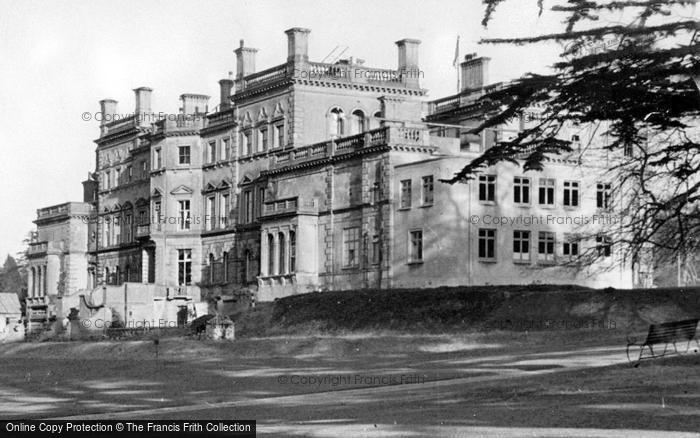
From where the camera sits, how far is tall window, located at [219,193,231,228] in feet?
247

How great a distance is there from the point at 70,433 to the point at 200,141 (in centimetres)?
5803

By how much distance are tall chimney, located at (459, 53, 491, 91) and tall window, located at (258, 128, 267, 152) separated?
11.9m

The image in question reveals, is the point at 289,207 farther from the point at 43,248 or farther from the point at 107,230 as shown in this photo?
the point at 43,248

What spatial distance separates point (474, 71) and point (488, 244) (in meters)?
13.3

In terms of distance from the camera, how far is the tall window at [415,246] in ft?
187

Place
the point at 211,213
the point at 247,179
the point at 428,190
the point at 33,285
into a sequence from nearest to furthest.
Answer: the point at 428,190
the point at 247,179
the point at 211,213
the point at 33,285

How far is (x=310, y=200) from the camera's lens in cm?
6494

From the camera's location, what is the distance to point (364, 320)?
4988 cm

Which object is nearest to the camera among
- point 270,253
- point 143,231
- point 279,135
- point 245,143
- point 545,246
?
point 545,246

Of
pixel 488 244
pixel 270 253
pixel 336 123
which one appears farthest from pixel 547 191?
pixel 336 123

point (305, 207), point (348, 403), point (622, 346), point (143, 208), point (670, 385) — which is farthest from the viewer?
point (143, 208)

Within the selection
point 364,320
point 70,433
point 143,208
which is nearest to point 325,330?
point 364,320

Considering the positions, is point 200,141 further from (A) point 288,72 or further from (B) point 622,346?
(B) point 622,346

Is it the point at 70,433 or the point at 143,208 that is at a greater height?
the point at 143,208
